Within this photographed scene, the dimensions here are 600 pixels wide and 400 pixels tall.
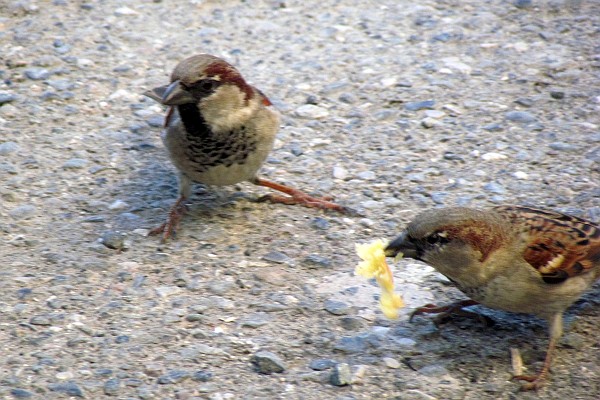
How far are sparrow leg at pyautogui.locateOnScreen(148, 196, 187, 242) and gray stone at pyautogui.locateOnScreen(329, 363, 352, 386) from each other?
4.08ft

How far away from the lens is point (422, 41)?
6039 millimetres

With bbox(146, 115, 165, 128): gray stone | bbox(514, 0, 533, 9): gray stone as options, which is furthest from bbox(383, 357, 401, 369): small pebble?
bbox(514, 0, 533, 9): gray stone

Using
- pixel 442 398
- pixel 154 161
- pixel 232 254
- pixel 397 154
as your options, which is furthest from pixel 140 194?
pixel 442 398

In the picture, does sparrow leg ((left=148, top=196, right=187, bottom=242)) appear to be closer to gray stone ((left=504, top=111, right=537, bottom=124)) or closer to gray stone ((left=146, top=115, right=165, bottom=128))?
gray stone ((left=146, top=115, right=165, bottom=128))

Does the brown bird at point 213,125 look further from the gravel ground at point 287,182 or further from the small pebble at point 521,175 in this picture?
the small pebble at point 521,175

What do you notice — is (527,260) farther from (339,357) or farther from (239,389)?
(239,389)

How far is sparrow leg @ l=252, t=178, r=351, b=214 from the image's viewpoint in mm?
4473

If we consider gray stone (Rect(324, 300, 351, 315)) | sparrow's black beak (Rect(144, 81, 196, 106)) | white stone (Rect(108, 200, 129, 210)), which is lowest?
white stone (Rect(108, 200, 129, 210))

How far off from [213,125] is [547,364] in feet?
5.86

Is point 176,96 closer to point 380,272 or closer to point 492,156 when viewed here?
point 380,272

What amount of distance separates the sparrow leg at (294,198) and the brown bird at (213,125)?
0.72ft

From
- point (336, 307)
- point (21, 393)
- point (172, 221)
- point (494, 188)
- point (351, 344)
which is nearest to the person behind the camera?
point (21, 393)

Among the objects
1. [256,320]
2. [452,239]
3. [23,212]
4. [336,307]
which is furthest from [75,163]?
[452,239]

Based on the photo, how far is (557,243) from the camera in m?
3.43
